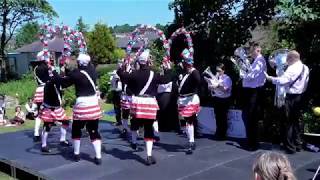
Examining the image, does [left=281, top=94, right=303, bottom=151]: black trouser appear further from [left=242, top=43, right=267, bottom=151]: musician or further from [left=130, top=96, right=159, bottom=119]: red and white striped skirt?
[left=130, top=96, right=159, bottom=119]: red and white striped skirt

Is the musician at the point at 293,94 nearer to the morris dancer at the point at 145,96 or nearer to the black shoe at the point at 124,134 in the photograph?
the morris dancer at the point at 145,96

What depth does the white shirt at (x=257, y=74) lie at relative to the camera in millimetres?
7785

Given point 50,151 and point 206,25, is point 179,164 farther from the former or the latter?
point 206,25

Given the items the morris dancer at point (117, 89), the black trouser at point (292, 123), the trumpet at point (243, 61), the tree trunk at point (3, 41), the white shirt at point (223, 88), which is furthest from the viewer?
the tree trunk at point (3, 41)

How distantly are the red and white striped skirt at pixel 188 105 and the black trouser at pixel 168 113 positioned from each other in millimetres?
2088

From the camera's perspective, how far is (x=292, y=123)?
761 cm

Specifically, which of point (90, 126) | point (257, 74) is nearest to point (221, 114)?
point (257, 74)

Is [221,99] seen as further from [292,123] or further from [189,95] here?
[292,123]

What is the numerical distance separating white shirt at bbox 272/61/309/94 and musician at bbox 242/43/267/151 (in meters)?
0.50

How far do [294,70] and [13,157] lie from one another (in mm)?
4912

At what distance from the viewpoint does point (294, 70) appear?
23.7ft

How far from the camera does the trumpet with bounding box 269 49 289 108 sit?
7.66 metres

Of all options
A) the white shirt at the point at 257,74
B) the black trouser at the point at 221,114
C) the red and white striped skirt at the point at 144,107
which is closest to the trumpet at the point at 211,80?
the black trouser at the point at 221,114

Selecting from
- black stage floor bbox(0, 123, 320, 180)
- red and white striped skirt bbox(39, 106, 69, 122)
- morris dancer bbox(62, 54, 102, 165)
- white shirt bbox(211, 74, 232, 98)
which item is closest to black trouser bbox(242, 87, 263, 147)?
black stage floor bbox(0, 123, 320, 180)
